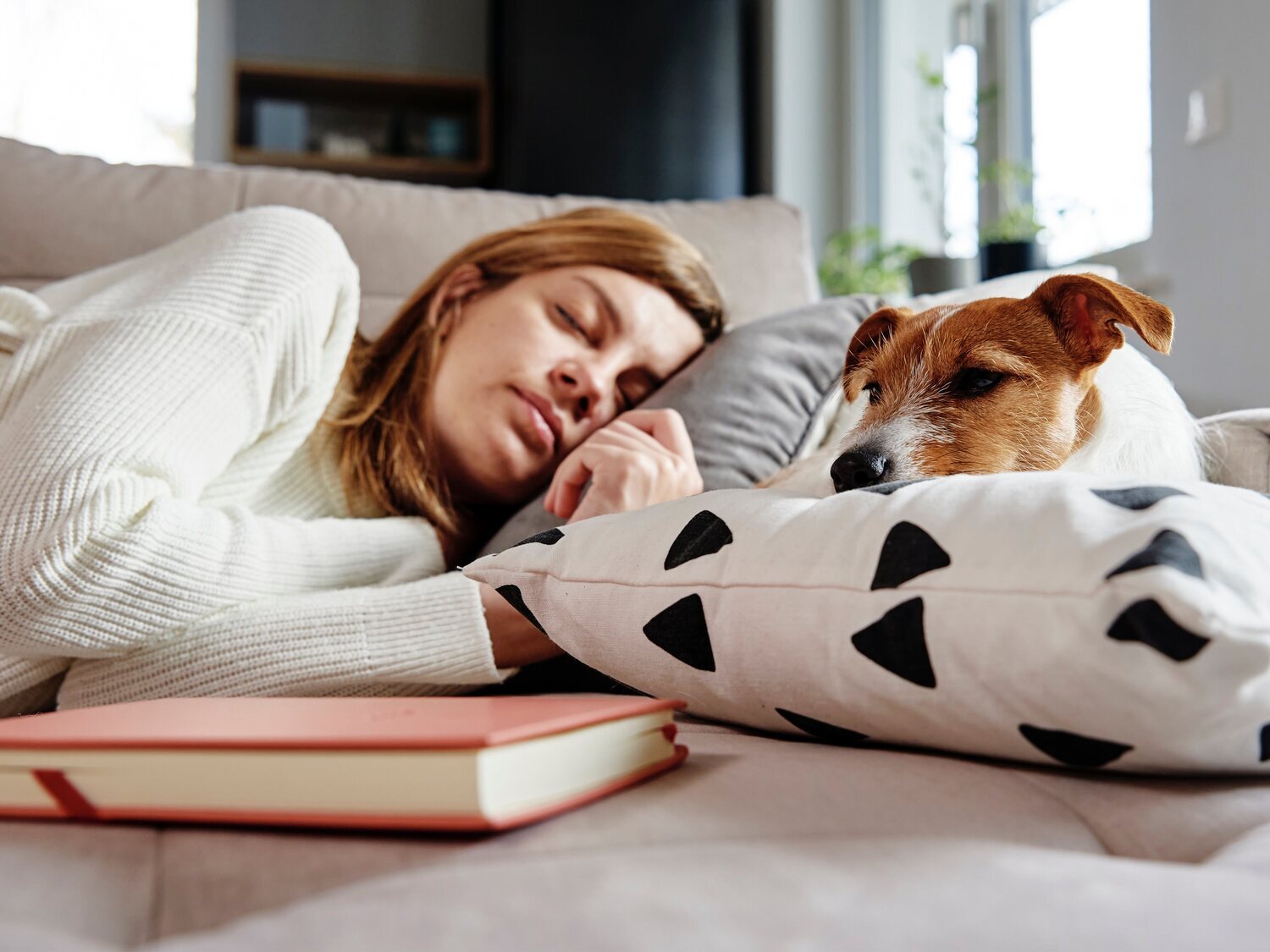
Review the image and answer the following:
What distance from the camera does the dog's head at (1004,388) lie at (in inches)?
33.2

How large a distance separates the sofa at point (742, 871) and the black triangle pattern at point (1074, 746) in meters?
0.02

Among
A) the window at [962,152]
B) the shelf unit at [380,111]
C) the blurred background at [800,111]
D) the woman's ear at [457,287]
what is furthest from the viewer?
the shelf unit at [380,111]

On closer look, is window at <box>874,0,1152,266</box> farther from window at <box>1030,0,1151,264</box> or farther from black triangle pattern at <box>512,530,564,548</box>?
black triangle pattern at <box>512,530,564,548</box>

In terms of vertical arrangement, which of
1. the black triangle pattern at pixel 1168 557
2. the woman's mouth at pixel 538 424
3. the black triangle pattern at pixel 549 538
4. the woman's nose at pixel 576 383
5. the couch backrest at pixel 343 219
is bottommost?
the black triangle pattern at pixel 549 538

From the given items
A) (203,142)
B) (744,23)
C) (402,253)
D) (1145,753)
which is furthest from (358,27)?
(1145,753)

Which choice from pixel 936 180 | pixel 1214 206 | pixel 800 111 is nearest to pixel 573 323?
pixel 1214 206

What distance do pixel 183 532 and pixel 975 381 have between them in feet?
2.35

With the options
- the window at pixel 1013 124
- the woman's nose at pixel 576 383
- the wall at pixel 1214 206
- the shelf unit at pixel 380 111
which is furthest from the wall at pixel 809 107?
the woman's nose at pixel 576 383

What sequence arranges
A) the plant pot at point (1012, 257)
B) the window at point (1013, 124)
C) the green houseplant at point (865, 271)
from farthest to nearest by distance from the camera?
the green houseplant at point (865, 271)
the window at point (1013, 124)
the plant pot at point (1012, 257)

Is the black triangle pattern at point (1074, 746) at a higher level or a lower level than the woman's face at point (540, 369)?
lower

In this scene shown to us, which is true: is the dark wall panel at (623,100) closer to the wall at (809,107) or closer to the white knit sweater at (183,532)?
the wall at (809,107)

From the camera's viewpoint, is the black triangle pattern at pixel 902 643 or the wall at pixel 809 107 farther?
the wall at pixel 809 107

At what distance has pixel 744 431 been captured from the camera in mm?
1263

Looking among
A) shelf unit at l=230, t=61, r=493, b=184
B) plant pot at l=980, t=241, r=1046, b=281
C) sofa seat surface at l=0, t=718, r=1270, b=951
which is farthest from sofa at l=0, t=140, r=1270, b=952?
shelf unit at l=230, t=61, r=493, b=184
